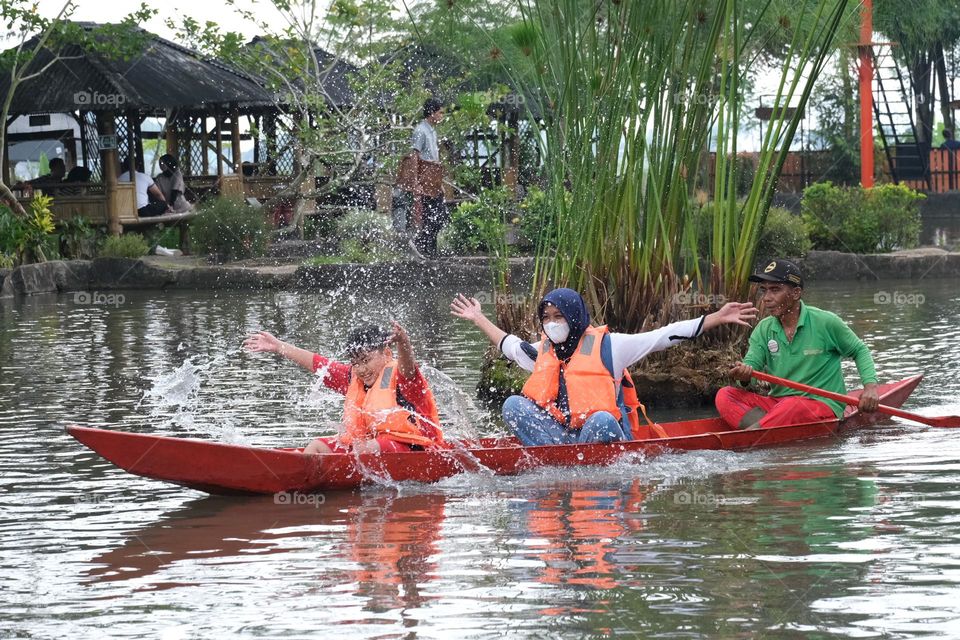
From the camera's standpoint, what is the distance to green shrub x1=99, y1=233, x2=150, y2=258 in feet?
79.3

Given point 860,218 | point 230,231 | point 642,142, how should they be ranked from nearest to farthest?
1. point 642,142
2. point 860,218
3. point 230,231

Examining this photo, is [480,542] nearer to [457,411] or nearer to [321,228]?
[457,411]

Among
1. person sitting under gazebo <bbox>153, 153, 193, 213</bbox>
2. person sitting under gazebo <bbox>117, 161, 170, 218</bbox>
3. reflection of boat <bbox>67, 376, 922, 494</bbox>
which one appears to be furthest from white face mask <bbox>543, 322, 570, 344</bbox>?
person sitting under gazebo <bbox>153, 153, 193, 213</bbox>

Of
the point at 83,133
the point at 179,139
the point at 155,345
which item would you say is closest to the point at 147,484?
the point at 155,345

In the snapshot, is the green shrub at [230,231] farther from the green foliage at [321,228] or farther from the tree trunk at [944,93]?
the tree trunk at [944,93]

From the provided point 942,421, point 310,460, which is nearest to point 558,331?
point 310,460

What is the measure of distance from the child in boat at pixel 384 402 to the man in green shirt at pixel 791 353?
227 cm

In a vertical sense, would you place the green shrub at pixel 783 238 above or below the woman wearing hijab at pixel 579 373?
above

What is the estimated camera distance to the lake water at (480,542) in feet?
18.1

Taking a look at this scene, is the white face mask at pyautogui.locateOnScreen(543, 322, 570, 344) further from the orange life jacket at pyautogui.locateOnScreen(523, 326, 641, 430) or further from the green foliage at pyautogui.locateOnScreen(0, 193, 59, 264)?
the green foliage at pyautogui.locateOnScreen(0, 193, 59, 264)

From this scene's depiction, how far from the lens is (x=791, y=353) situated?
31.4ft

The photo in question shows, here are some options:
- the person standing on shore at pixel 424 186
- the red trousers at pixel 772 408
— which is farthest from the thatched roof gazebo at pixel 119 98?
the red trousers at pixel 772 408

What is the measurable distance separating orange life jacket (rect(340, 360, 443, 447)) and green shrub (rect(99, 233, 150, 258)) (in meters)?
16.5

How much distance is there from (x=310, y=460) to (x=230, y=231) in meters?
16.9
